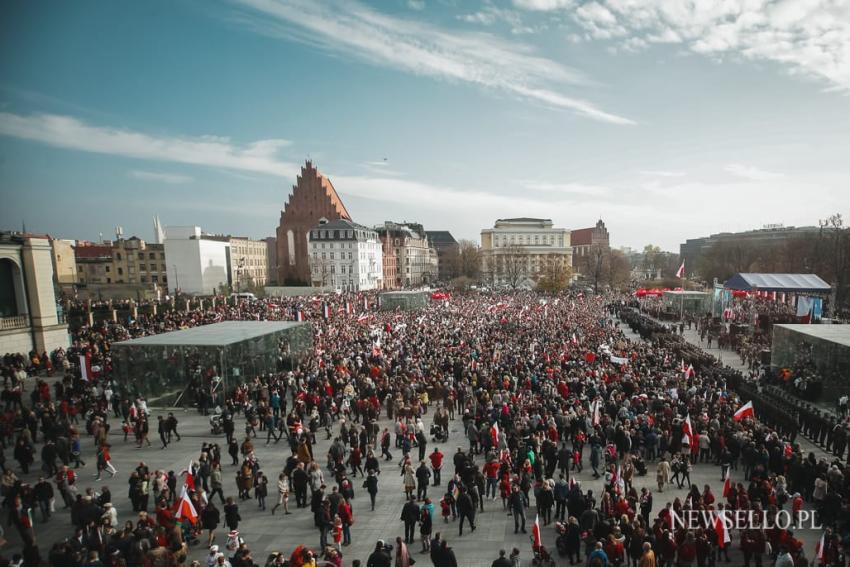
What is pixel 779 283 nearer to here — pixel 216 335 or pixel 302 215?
pixel 216 335

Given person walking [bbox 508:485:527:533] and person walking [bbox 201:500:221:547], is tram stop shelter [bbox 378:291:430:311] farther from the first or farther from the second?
person walking [bbox 201:500:221:547]

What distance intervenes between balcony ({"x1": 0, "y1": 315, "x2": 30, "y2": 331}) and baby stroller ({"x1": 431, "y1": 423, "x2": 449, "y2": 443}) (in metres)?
25.2

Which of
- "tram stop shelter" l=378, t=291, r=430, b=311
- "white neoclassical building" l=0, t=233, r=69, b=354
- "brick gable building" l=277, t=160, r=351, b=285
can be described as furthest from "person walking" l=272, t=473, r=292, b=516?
"brick gable building" l=277, t=160, r=351, b=285

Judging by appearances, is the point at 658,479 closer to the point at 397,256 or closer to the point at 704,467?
the point at 704,467

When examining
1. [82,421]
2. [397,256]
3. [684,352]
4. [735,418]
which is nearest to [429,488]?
[735,418]

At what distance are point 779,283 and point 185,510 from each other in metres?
43.2

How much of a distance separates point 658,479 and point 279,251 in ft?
279

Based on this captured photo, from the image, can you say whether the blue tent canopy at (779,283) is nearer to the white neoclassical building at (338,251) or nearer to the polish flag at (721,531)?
the polish flag at (721,531)

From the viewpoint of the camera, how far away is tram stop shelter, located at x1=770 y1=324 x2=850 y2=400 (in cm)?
1779

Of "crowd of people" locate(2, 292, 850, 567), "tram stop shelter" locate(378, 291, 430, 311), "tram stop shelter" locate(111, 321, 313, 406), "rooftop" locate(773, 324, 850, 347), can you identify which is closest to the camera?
"crowd of people" locate(2, 292, 850, 567)

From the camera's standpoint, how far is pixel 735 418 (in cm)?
1348

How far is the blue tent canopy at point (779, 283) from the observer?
35.9 m

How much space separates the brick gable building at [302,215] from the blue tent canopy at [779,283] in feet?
223

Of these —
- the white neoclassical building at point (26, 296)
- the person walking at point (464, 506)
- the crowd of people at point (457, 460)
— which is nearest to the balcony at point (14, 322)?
the white neoclassical building at point (26, 296)
